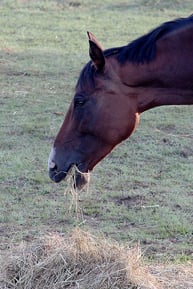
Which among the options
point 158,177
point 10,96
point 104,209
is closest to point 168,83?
point 104,209

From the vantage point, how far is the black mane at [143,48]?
4352 mm

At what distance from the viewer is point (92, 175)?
6855 mm

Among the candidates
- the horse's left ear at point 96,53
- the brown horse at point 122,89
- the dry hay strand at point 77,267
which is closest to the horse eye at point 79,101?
the brown horse at point 122,89

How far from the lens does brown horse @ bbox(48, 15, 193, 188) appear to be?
14.3ft

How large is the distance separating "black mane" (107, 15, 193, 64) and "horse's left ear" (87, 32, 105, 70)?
10cm

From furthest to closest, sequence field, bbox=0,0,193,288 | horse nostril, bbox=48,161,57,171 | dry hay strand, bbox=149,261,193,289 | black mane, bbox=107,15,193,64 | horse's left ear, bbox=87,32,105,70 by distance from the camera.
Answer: field, bbox=0,0,193,288, dry hay strand, bbox=149,261,193,289, horse nostril, bbox=48,161,57,171, black mane, bbox=107,15,193,64, horse's left ear, bbox=87,32,105,70

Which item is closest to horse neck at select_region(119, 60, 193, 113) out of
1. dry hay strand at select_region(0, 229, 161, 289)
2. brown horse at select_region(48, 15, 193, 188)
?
brown horse at select_region(48, 15, 193, 188)

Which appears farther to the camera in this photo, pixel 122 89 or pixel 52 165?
pixel 52 165

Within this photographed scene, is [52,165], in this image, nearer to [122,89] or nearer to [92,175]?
[122,89]

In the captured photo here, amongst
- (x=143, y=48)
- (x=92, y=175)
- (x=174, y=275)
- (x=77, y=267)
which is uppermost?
(x=143, y=48)

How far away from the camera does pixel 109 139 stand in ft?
14.6

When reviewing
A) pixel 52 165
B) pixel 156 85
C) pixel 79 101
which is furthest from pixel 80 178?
pixel 156 85

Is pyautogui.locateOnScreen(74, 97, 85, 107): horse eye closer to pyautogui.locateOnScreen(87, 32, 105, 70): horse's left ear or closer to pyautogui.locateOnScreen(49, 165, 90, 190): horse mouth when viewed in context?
pyautogui.locateOnScreen(87, 32, 105, 70): horse's left ear

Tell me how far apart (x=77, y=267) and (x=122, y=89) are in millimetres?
1029
